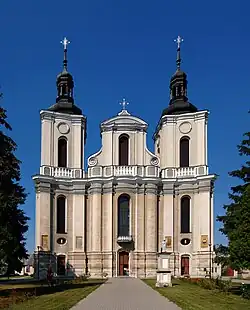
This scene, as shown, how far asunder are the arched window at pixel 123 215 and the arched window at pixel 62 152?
7545 millimetres

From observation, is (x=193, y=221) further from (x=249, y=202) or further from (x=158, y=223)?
(x=249, y=202)

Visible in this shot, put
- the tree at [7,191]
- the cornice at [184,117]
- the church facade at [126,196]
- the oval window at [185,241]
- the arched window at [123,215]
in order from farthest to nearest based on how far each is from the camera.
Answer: the cornice at [184,117] → the oval window at [185,241] → the arched window at [123,215] → the church facade at [126,196] → the tree at [7,191]

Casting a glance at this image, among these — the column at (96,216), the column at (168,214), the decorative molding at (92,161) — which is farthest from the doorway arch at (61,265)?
the column at (168,214)

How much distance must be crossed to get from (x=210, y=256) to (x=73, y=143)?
19299mm

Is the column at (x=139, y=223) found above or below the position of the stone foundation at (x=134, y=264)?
above

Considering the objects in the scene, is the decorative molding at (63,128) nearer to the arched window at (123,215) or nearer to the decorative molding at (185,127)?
the arched window at (123,215)

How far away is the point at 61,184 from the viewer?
60.6m

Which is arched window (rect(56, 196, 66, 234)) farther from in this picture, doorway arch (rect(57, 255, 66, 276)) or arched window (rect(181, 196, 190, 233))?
arched window (rect(181, 196, 190, 233))

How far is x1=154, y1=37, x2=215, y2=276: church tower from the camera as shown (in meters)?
58.3

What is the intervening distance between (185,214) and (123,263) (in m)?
8.55

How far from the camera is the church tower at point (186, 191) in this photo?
191ft

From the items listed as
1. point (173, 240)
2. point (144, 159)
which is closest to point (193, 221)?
point (173, 240)

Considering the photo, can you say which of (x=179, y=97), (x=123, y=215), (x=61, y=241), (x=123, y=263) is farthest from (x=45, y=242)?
(x=179, y=97)

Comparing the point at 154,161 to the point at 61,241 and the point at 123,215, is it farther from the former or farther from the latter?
the point at 61,241
